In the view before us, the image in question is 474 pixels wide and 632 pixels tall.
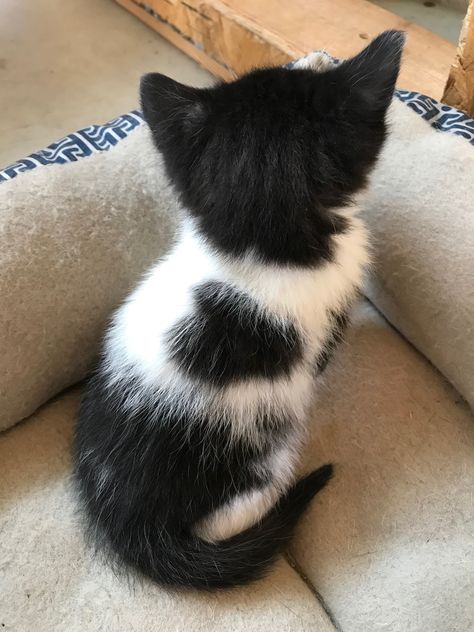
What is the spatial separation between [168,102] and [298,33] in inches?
42.3

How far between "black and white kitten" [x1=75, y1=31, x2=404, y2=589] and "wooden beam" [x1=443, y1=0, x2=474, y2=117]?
1.83ft

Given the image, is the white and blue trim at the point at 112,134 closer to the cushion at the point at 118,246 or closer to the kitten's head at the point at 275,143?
the cushion at the point at 118,246

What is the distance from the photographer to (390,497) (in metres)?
1.03

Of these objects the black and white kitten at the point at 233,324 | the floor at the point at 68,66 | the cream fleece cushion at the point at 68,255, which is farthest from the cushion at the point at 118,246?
the floor at the point at 68,66

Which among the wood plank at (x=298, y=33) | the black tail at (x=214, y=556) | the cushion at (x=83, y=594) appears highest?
the wood plank at (x=298, y=33)

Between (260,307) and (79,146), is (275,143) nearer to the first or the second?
(260,307)

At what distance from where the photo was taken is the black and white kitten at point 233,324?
0.76m

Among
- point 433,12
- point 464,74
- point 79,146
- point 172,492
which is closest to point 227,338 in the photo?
point 172,492

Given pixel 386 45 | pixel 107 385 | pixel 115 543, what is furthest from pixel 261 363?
pixel 386 45

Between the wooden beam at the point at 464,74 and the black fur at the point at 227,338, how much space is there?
78 cm

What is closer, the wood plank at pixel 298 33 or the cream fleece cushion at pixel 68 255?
the cream fleece cushion at pixel 68 255

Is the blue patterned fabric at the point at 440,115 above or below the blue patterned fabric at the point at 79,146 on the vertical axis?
above

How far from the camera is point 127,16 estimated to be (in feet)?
7.30

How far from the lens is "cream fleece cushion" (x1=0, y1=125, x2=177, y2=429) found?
103cm
